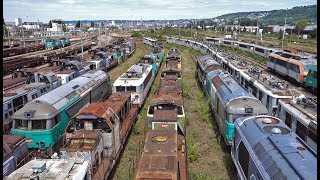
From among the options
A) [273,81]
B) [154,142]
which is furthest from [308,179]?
[273,81]

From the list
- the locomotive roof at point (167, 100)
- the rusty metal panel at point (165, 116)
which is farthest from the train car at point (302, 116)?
the rusty metal panel at point (165, 116)

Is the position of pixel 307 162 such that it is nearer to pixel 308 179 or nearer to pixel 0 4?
pixel 308 179

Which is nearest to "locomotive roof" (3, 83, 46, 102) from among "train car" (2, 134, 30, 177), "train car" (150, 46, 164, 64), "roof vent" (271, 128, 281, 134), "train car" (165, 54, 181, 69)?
"train car" (2, 134, 30, 177)

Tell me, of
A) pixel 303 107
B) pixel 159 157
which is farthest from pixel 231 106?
pixel 159 157

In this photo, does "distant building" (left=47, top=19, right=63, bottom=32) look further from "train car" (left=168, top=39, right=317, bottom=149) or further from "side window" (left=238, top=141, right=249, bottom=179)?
"side window" (left=238, top=141, right=249, bottom=179)

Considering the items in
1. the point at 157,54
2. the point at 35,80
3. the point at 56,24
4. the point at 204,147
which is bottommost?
the point at 204,147

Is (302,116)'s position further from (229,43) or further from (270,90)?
(229,43)

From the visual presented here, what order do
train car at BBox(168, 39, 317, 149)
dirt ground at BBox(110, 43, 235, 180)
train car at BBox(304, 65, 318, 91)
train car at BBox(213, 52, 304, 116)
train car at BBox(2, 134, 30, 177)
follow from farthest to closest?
train car at BBox(304, 65, 318, 91)
train car at BBox(213, 52, 304, 116)
train car at BBox(168, 39, 317, 149)
dirt ground at BBox(110, 43, 235, 180)
train car at BBox(2, 134, 30, 177)
